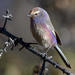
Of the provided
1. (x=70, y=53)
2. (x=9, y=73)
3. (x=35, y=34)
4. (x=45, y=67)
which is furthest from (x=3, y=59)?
(x=45, y=67)

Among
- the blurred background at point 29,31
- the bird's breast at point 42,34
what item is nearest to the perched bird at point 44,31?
the bird's breast at point 42,34

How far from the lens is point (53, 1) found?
5.47 metres

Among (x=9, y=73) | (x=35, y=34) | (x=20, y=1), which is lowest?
(x=9, y=73)

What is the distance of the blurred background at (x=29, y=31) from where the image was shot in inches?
217

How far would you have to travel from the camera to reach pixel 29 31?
578 cm

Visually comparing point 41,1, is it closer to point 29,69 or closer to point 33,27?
point 29,69

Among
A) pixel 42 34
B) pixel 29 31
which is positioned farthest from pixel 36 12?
pixel 29 31

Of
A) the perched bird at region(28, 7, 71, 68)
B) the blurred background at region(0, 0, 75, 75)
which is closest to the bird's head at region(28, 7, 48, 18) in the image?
the perched bird at region(28, 7, 71, 68)

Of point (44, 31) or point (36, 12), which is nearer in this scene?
point (36, 12)

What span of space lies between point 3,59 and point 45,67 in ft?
12.3

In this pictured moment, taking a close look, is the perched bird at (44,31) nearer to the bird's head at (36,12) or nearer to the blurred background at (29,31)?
the bird's head at (36,12)

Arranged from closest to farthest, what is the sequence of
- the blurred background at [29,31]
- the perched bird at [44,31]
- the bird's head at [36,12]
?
the bird's head at [36,12]
the perched bird at [44,31]
the blurred background at [29,31]

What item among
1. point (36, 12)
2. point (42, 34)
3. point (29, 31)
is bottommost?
point (29, 31)

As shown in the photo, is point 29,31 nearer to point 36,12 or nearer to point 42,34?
point 42,34
